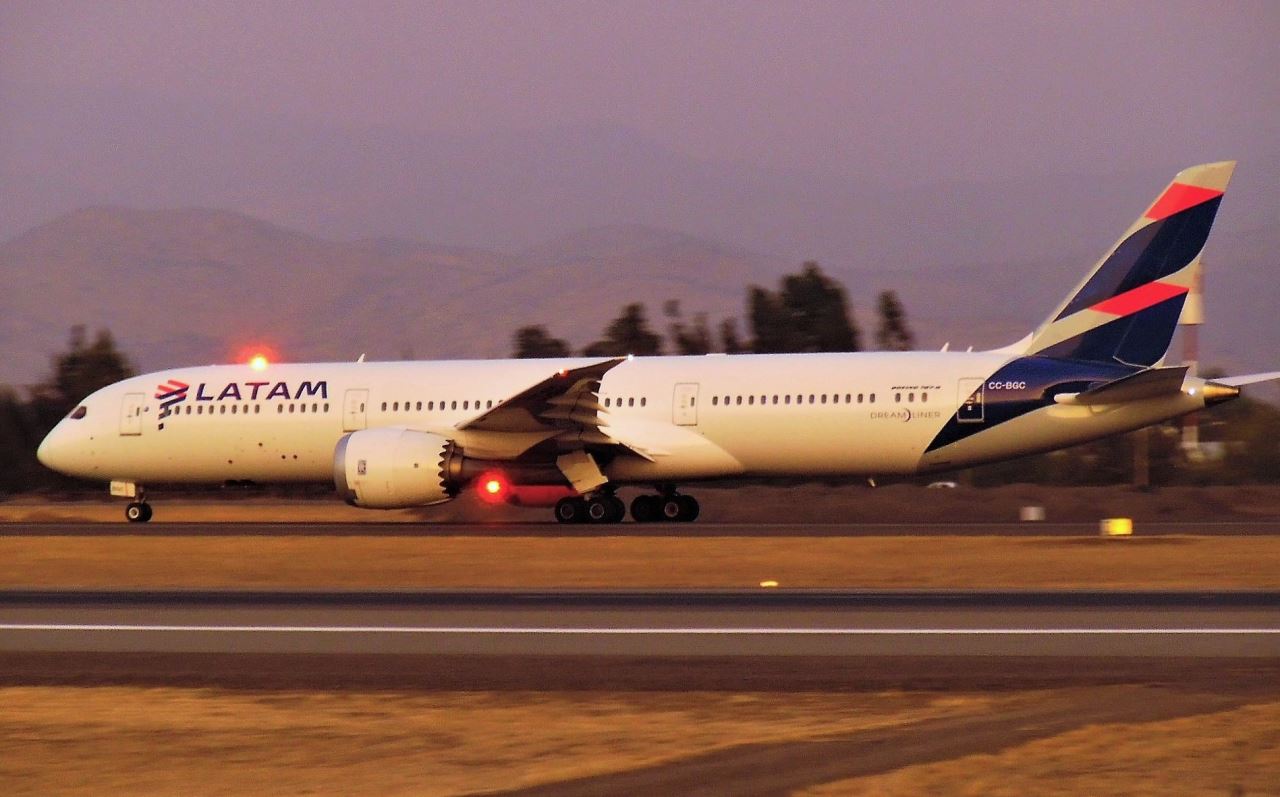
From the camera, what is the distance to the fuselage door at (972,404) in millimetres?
27891

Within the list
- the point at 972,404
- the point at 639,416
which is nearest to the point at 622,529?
the point at 639,416

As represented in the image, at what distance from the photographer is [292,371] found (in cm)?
3272

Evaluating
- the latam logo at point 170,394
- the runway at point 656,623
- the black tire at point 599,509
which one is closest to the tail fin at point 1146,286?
the black tire at point 599,509

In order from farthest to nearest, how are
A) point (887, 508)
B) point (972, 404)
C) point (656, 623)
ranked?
1. point (887, 508)
2. point (972, 404)
3. point (656, 623)

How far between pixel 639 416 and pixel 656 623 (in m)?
15.8

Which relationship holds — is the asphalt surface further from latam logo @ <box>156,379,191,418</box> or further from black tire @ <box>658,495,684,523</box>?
latam logo @ <box>156,379,191,418</box>

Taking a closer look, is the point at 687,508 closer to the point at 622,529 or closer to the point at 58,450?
the point at 622,529

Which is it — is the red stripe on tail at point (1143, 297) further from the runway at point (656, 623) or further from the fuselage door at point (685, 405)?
the runway at point (656, 623)

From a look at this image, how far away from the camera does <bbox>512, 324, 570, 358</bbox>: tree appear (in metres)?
52.0

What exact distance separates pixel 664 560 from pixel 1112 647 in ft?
30.2

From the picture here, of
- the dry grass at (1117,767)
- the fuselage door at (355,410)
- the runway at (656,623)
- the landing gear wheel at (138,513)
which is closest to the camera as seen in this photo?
the dry grass at (1117,767)

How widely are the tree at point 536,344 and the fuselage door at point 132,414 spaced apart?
19.2 m

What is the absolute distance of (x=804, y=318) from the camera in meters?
53.8

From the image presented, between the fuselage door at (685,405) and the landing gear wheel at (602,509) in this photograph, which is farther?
the landing gear wheel at (602,509)
